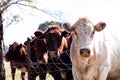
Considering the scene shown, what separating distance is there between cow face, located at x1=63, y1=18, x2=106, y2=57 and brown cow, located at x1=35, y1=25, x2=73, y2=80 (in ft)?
9.06

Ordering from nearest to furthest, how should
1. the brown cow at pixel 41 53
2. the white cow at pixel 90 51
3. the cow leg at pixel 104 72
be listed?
1. the white cow at pixel 90 51
2. the cow leg at pixel 104 72
3. the brown cow at pixel 41 53

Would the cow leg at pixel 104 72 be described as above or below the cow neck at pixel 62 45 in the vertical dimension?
below

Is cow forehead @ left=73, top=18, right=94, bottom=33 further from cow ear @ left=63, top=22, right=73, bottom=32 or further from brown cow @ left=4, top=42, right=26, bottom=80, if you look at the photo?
brown cow @ left=4, top=42, right=26, bottom=80

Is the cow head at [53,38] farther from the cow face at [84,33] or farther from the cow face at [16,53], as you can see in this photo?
the cow face at [16,53]

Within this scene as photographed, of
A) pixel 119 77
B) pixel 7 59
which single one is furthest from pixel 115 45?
pixel 7 59

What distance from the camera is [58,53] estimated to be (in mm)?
12953

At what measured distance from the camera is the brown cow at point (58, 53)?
1300 cm

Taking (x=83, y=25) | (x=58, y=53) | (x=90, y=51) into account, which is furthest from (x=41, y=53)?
(x=90, y=51)

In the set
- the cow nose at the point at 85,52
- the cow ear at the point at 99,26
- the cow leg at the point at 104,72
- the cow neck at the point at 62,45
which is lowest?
the cow leg at the point at 104,72

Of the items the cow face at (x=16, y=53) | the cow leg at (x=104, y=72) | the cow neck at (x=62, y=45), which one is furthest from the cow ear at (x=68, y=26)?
the cow face at (x=16, y=53)

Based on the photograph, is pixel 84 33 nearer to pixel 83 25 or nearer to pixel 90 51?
pixel 83 25

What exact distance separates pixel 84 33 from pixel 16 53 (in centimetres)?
883

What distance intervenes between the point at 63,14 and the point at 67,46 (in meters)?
1.35

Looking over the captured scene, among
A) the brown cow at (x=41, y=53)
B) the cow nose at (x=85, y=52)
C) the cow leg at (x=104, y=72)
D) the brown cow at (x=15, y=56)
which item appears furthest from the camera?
the brown cow at (x=15, y=56)
